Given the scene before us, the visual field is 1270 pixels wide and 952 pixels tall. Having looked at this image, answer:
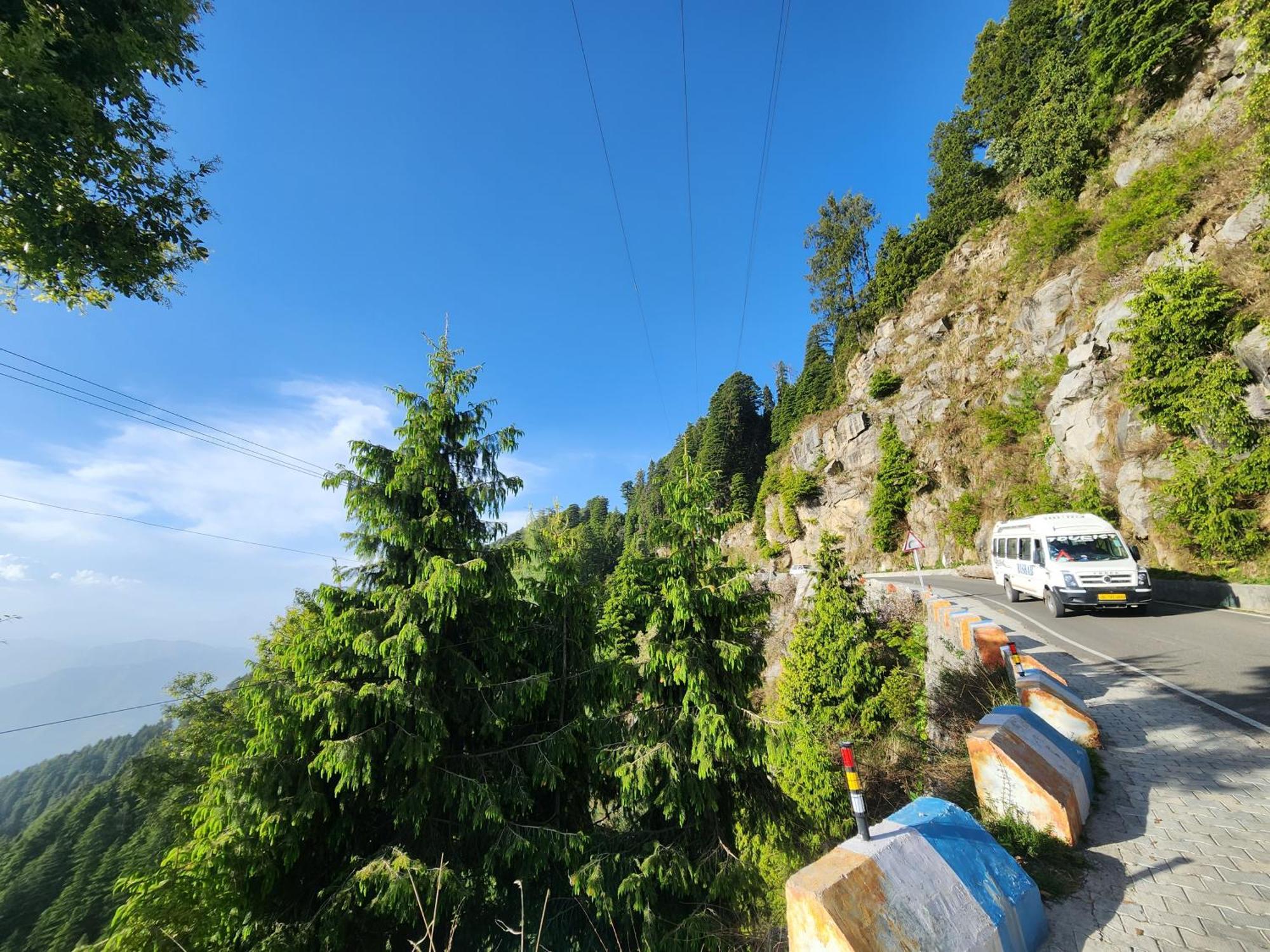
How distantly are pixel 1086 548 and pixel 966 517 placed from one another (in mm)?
15980

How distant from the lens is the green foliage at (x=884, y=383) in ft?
114

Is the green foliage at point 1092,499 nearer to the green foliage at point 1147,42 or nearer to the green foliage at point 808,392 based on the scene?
the green foliage at point 1147,42

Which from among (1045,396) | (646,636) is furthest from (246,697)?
(1045,396)

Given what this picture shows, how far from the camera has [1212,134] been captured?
1722cm

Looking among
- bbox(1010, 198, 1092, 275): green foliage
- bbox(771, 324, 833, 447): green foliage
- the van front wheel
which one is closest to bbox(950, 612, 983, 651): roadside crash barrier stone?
the van front wheel

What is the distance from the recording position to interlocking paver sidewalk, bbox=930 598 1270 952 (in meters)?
3.08

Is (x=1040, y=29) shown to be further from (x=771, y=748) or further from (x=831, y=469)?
(x=771, y=748)

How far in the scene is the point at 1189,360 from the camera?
46.0 feet

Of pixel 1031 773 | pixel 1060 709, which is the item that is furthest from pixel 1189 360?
pixel 1031 773

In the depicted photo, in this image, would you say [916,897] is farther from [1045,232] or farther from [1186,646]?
[1045,232]

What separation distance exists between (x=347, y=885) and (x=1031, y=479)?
27.7 metres

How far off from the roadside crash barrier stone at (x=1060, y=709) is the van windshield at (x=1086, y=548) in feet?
26.7

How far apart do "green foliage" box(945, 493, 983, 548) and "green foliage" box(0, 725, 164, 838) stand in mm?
81420

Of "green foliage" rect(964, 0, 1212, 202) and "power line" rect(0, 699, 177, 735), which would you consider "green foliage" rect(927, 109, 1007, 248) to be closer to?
"green foliage" rect(964, 0, 1212, 202)
